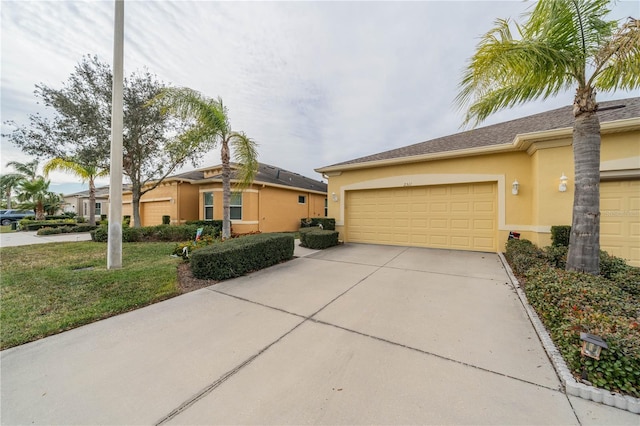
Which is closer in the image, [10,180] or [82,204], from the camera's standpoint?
[10,180]

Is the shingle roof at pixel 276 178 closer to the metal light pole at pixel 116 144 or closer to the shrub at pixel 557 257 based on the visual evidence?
the metal light pole at pixel 116 144

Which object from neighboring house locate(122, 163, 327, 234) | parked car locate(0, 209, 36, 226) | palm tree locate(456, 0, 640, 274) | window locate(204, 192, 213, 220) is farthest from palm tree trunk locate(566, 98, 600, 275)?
parked car locate(0, 209, 36, 226)

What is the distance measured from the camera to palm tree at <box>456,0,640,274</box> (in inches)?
137

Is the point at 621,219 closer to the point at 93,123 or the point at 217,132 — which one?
the point at 217,132

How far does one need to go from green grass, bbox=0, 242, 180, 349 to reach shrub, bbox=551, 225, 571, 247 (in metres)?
8.92

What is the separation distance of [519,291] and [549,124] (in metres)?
6.12

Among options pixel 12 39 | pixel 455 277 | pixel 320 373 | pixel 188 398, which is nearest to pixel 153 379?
pixel 188 398

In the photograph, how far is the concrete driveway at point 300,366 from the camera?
1.79 meters

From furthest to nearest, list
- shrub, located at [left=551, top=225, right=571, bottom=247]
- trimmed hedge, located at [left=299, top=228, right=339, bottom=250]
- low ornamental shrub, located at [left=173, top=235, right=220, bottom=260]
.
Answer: trimmed hedge, located at [left=299, top=228, right=339, bottom=250] → low ornamental shrub, located at [left=173, top=235, right=220, bottom=260] → shrub, located at [left=551, top=225, right=571, bottom=247]

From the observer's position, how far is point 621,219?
5.58m

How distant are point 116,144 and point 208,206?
787cm

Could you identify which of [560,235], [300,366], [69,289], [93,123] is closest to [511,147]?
[560,235]

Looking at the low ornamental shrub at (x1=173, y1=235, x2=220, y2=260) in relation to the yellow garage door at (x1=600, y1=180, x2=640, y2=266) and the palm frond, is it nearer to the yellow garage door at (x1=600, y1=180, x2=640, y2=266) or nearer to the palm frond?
the palm frond

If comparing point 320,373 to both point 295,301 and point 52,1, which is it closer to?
point 295,301
